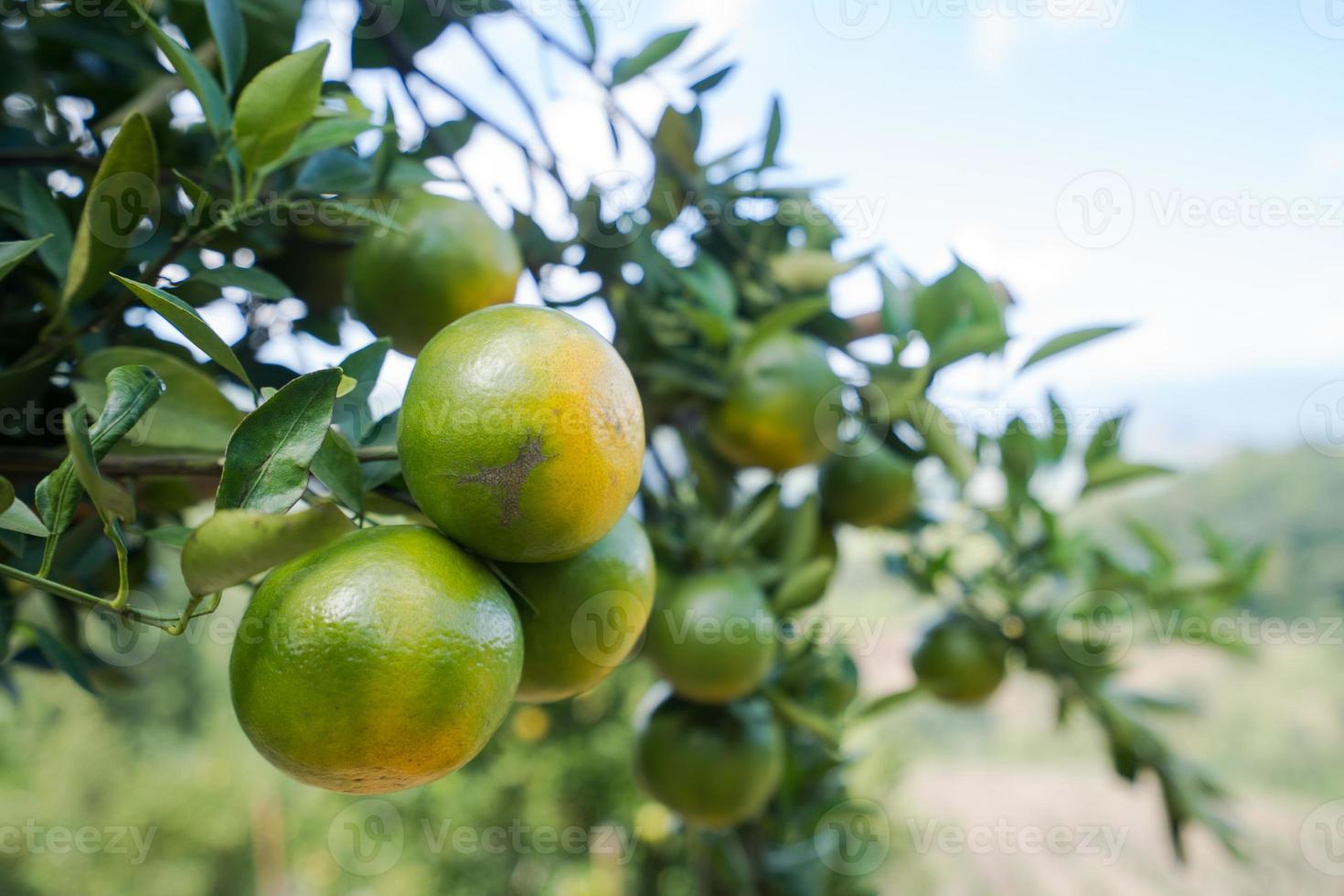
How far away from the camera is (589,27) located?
1.88 ft

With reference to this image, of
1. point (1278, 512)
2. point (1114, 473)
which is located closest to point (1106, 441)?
point (1114, 473)

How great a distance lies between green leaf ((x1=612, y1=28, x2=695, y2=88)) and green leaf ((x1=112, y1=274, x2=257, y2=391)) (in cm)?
40

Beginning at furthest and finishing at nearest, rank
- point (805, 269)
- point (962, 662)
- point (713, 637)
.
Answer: point (962, 662), point (805, 269), point (713, 637)

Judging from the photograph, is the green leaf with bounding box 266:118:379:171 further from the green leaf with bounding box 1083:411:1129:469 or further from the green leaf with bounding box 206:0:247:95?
the green leaf with bounding box 1083:411:1129:469

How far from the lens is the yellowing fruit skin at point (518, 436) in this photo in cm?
28

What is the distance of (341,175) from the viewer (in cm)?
45

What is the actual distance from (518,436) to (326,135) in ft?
0.64

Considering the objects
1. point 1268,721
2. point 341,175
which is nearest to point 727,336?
point 341,175

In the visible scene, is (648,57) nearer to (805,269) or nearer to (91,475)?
(805,269)

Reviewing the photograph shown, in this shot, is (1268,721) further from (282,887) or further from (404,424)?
(282,887)

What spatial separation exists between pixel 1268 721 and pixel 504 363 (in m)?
1.66

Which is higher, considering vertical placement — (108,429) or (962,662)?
(108,429)

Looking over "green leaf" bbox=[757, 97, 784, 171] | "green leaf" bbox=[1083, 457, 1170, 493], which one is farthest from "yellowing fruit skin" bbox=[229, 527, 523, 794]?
"green leaf" bbox=[1083, 457, 1170, 493]

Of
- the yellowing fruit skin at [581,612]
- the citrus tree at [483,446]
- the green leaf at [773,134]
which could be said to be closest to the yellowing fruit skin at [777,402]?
the citrus tree at [483,446]
